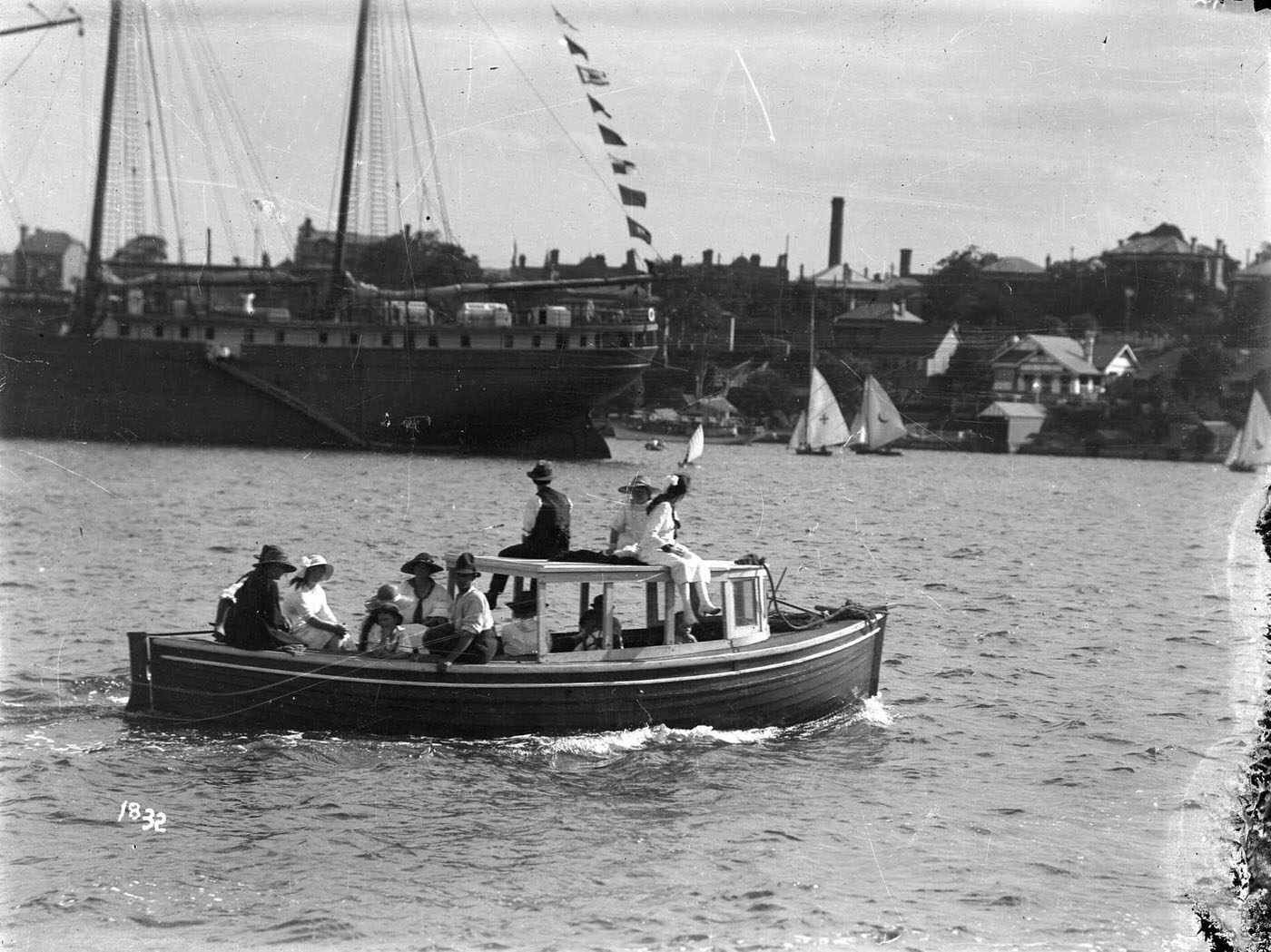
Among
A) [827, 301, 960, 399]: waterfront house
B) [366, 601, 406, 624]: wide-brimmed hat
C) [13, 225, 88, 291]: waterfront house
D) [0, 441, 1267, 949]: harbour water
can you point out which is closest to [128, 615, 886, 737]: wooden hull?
[0, 441, 1267, 949]: harbour water

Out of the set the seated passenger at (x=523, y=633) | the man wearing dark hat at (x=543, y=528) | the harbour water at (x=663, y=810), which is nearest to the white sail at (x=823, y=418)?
the harbour water at (x=663, y=810)

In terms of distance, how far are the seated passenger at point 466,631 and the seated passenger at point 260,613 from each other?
1.46m

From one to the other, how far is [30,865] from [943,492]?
5670 centimetres

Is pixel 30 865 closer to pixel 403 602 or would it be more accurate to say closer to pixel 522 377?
pixel 403 602

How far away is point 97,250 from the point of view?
71.9 meters

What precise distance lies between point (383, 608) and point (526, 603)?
1485 millimetres

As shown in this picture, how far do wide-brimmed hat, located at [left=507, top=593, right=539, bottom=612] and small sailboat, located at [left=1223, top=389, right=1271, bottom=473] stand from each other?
2368 inches

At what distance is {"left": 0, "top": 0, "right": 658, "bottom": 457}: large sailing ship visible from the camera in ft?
229

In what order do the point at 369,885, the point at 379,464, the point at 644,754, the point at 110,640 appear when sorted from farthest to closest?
the point at 379,464 < the point at 110,640 < the point at 644,754 < the point at 369,885

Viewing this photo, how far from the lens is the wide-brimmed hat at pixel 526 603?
14.7m

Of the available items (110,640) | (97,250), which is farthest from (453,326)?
(110,640)

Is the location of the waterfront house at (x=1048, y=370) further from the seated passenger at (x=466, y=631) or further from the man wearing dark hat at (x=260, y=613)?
the man wearing dark hat at (x=260, y=613)

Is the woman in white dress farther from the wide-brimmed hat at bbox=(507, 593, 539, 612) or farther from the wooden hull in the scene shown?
the wide-brimmed hat at bbox=(507, 593, 539, 612)

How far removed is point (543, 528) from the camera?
15.1 m
